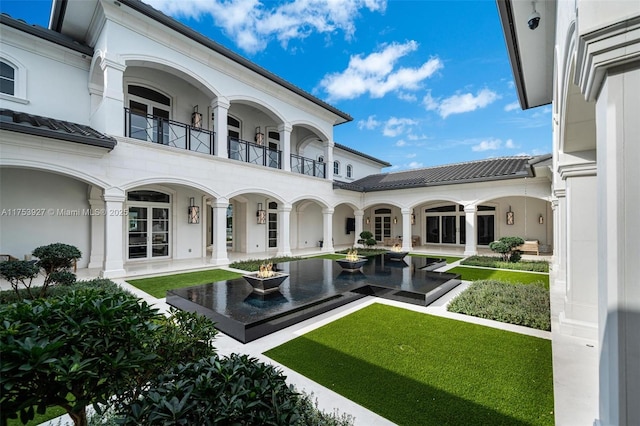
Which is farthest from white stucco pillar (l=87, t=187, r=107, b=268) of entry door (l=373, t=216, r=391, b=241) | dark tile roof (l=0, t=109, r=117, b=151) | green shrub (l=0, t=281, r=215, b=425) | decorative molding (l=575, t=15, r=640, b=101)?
entry door (l=373, t=216, r=391, b=241)

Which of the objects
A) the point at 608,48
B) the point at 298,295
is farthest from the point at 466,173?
the point at 608,48

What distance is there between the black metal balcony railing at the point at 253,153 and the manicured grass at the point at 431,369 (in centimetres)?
1092

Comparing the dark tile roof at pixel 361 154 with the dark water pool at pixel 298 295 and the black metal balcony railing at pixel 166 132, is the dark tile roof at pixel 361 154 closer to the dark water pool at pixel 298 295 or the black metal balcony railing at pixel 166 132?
the black metal balcony railing at pixel 166 132

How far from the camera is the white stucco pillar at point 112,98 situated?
945 centimetres

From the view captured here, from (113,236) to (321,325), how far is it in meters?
8.00

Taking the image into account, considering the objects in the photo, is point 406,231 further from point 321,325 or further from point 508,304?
point 321,325

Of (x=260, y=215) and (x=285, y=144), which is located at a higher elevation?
(x=285, y=144)

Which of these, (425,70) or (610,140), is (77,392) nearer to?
(610,140)

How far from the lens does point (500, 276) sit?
32.9 feet

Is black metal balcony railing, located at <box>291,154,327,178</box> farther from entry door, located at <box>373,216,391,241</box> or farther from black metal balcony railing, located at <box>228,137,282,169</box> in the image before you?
entry door, located at <box>373,216,391,241</box>

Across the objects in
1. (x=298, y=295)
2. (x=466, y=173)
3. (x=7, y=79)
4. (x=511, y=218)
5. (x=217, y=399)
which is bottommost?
(x=298, y=295)

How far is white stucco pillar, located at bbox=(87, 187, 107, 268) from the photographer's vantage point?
11086 millimetres

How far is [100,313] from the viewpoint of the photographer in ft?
→ 6.77

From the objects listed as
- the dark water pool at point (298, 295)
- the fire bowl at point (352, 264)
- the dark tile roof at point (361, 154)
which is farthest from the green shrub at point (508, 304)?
the dark tile roof at point (361, 154)
